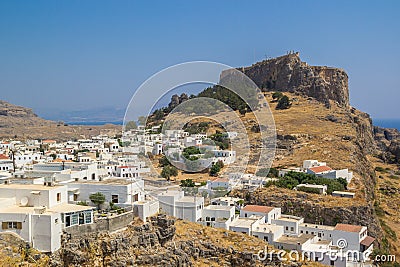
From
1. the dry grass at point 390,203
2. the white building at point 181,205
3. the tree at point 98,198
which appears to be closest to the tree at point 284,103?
the dry grass at point 390,203

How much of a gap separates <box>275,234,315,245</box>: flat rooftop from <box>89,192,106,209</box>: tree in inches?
286

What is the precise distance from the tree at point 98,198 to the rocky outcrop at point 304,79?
36091 mm

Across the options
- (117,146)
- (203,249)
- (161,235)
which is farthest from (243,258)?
(117,146)

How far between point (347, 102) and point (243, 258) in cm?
4167

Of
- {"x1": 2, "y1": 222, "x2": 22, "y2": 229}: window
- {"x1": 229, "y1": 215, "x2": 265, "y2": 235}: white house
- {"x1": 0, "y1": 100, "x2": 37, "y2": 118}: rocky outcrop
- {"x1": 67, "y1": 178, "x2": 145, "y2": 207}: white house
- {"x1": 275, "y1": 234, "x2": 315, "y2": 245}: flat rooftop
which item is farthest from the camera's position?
{"x1": 0, "y1": 100, "x2": 37, "y2": 118}: rocky outcrop

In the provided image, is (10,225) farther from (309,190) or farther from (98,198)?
(309,190)

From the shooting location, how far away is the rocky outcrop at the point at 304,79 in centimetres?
4831

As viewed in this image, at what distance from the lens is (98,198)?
1370 cm

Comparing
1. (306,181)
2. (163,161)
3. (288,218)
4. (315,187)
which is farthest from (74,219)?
(306,181)

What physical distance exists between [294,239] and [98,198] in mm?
8075

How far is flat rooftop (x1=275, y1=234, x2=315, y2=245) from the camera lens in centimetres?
1733

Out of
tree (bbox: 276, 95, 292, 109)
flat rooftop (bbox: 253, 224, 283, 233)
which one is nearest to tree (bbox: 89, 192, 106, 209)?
flat rooftop (bbox: 253, 224, 283, 233)

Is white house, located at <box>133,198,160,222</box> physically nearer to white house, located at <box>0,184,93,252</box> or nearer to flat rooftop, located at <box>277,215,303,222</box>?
white house, located at <box>0,184,93,252</box>

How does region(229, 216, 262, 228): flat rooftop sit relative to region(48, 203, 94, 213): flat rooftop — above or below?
below
